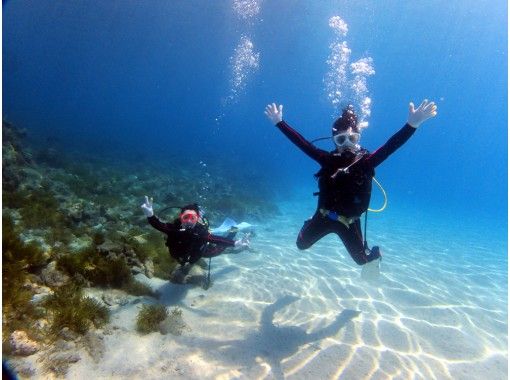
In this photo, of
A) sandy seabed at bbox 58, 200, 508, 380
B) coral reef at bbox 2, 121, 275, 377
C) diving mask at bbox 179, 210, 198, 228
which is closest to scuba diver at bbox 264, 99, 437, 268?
sandy seabed at bbox 58, 200, 508, 380

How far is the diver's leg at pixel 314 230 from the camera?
6.21 meters

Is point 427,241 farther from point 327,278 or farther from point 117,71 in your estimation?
point 117,71

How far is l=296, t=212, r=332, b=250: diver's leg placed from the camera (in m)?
6.21

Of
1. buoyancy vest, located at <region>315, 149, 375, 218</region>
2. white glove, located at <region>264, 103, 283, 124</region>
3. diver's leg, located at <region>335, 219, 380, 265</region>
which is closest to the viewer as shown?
buoyancy vest, located at <region>315, 149, 375, 218</region>

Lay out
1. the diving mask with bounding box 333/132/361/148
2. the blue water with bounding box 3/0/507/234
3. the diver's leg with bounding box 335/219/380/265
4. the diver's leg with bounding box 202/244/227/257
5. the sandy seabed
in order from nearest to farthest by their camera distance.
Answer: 1. the sandy seabed
2. the diving mask with bounding box 333/132/361/148
3. the diver's leg with bounding box 335/219/380/265
4. the diver's leg with bounding box 202/244/227/257
5. the blue water with bounding box 3/0/507/234

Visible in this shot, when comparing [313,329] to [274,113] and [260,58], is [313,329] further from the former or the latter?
[260,58]

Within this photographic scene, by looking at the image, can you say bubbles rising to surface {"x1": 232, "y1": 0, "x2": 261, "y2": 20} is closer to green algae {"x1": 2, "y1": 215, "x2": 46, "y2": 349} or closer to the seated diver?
the seated diver

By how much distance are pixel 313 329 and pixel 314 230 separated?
1850 mm

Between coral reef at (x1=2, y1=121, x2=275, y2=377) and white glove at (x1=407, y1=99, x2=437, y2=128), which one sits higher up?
white glove at (x1=407, y1=99, x2=437, y2=128)

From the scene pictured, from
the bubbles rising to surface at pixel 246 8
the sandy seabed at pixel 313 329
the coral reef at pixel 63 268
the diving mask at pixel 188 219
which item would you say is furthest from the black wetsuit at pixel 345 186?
the bubbles rising to surface at pixel 246 8

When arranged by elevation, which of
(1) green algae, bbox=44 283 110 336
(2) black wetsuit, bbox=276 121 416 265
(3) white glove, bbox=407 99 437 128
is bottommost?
(1) green algae, bbox=44 283 110 336

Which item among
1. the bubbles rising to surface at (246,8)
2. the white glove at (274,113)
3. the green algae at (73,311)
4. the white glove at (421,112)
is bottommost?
the green algae at (73,311)

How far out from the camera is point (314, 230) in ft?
20.8

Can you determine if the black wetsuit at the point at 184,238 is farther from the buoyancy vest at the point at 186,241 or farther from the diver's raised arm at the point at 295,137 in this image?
the diver's raised arm at the point at 295,137
